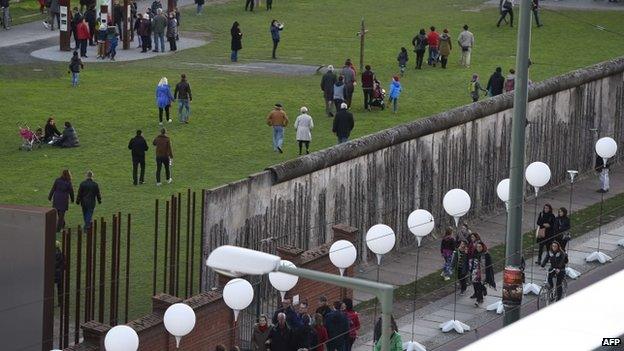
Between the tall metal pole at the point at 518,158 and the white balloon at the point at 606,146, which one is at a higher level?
the tall metal pole at the point at 518,158

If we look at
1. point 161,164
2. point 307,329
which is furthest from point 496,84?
point 307,329

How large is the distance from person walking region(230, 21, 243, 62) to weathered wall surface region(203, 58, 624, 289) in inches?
532

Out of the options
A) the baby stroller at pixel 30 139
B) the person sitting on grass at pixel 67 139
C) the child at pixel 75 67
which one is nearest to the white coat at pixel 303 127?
the person sitting on grass at pixel 67 139

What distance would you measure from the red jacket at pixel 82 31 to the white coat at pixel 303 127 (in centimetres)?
1413

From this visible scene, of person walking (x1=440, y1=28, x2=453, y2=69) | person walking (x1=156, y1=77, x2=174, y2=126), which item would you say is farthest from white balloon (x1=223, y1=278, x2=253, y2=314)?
person walking (x1=440, y1=28, x2=453, y2=69)

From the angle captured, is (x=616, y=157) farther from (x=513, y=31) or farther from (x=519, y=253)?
(x=519, y=253)

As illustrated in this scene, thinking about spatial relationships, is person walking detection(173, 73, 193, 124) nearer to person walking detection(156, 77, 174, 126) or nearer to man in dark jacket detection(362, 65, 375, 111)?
person walking detection(156, 77, 174, 126)

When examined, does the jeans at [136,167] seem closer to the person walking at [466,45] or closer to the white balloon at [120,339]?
the white balloon at [120,339]

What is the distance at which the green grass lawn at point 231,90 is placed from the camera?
110 feet

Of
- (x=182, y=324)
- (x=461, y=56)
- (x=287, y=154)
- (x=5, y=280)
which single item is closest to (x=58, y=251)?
(x=5, y=280)

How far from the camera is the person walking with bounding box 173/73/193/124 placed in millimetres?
38197

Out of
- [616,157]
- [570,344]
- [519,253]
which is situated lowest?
[616,157]

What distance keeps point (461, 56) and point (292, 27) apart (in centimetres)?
754

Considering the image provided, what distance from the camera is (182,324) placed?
20922 mm
